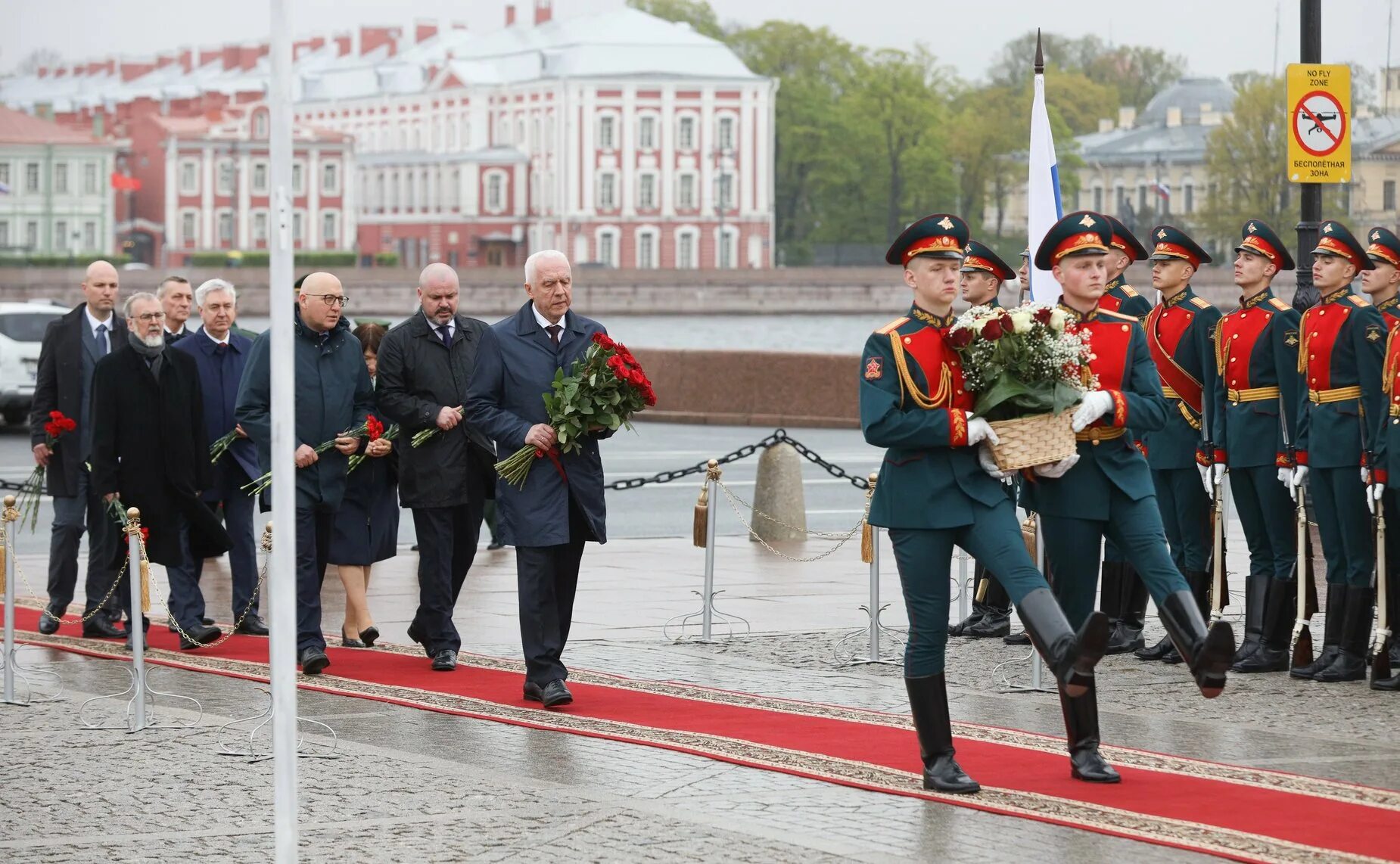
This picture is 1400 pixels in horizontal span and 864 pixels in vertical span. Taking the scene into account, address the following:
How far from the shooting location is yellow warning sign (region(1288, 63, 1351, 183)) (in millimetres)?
14336

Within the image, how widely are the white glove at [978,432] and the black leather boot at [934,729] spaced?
0.77 metres

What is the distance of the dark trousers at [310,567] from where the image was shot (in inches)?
412

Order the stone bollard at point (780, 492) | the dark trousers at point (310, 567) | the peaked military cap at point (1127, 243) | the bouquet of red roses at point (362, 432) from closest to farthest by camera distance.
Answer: the peaked military cap at point (1127, 243), the dark trousers at point (310, 567), the bouquet of red roses at point (362, 432), the stone bollard at point (780, 492)

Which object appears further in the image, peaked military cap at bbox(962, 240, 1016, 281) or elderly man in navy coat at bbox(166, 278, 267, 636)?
elderly man in navy coat at bbox(166, 278, 267, 636)

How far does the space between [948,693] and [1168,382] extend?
6.34 feet

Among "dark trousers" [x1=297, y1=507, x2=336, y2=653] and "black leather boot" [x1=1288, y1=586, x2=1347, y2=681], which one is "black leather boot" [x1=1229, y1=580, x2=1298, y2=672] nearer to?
"black leather boot" [x1=1288, y1=586, x2=1347, y2=681]

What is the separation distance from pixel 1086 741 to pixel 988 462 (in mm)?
956

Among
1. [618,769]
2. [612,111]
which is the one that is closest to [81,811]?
[618,769]

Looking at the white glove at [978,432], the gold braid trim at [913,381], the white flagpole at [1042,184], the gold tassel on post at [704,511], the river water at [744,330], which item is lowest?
the river water at [744,330]

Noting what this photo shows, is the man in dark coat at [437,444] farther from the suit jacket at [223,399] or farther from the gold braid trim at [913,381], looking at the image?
the gold braid trim at [913,381]

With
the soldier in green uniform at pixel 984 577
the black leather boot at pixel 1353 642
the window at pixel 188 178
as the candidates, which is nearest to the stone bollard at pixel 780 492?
the soldier in green uniform at pixel 984 577

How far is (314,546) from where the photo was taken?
1076 centimetres

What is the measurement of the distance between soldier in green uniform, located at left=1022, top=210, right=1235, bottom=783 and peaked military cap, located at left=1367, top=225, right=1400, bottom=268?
2.29 metres

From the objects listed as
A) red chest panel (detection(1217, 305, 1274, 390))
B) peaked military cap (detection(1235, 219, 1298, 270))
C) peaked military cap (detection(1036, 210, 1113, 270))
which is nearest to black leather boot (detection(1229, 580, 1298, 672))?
red chest panel (detection(1217, 305, 1274, 390))
